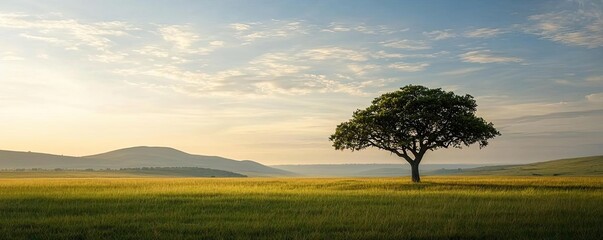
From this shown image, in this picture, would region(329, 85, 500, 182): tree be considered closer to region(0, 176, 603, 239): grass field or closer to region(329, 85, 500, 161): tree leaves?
region(329, 85, 500, 161): tree leaves

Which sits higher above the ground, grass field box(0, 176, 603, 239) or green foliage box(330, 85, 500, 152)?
green foliage box(330, 85, 500, 152)

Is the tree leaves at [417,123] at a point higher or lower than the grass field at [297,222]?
higher

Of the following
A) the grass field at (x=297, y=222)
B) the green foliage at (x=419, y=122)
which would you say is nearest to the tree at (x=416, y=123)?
the green foliage at (x=419, y=122)

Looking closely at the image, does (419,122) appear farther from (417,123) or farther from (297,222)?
(297,222)

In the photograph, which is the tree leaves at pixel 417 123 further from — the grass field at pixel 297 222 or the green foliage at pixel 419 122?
the grass field at pixel 297 222

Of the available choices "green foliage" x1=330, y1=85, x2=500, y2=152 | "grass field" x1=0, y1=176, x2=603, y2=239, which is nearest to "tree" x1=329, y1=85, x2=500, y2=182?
"green foliage" x1=330, y1=85, x2=500, y2=152

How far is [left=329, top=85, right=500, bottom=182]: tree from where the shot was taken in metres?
49.6

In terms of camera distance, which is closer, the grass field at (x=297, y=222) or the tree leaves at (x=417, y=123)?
the grass field at (x=297, y=222)

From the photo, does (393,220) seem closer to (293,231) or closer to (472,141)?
(293,231)

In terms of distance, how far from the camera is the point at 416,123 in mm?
50688

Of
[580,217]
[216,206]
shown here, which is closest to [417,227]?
[580,217]

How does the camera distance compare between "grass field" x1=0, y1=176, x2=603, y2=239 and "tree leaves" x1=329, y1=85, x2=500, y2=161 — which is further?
"tree leaves" x1=329, y1=85, x2=500, y2=161

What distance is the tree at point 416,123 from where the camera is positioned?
49.6 metres

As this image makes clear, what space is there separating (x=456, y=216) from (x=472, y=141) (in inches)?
1309
